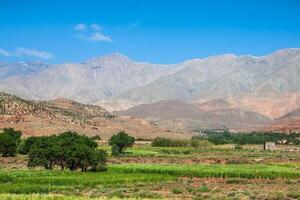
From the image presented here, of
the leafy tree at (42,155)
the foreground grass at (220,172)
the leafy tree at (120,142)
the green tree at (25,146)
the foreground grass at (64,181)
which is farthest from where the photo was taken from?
the leafy tree at (120,142)

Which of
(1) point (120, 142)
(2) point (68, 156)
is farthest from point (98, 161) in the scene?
(1) point (120, 142)

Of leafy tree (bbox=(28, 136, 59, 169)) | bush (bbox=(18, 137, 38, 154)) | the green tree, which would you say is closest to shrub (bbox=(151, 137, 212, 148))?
bush (bbox=(18, 137, 38, 154))

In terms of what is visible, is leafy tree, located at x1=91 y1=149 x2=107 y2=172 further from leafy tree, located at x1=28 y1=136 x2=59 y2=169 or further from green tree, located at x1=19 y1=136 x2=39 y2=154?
green tree, located at x1=19 y1=136 x2=39 y2=154

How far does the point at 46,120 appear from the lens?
591 feet

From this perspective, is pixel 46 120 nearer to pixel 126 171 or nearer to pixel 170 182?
pixel 126 171

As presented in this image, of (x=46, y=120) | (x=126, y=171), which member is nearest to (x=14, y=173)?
(x=126, y=171)

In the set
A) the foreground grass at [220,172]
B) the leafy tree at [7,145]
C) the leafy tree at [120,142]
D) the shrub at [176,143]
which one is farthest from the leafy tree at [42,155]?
the shrub at [176,143]

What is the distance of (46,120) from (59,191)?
129 meters

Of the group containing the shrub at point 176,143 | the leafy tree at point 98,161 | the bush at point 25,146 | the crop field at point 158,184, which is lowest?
the crop field at point 158,184

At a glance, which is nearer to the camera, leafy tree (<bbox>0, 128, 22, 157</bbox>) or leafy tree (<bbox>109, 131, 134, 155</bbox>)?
leafy tree (<bbox>0, 128, 22, 157</bbox>)

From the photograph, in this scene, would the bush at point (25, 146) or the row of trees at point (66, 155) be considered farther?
the bush at point (25, 146)

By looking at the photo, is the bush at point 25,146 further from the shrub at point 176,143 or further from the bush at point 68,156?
the shrub at point 176,143

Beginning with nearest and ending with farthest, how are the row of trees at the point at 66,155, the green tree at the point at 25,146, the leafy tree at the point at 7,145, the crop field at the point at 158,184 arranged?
1. the crop field at the point at 158,184
2. the row of trees at the point at 66,155
3. the leafy tree at the point at 7,145
4. the green tree at the point at 25,146

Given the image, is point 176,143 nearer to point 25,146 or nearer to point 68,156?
point 25,146
